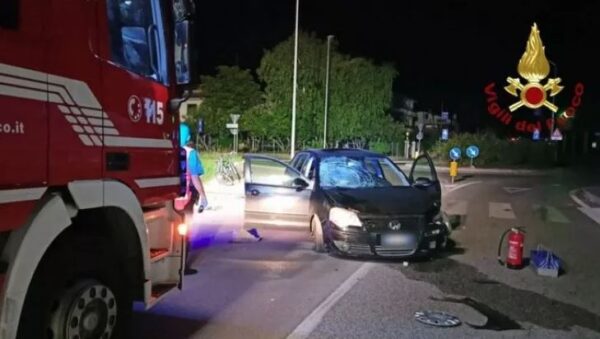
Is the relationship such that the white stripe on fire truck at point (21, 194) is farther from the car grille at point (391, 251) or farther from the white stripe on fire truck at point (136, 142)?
the car grille at point (391, 251)

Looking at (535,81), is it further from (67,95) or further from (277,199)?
(67,95)

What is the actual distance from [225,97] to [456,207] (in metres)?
37.0

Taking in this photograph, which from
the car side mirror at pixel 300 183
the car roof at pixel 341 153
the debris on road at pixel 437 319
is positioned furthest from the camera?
the car roof at pixel 341 153

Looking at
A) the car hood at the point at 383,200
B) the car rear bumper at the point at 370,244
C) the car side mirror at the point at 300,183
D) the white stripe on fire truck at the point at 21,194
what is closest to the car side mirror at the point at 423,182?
the car hood at the point at 383,200

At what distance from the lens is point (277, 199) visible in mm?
9805

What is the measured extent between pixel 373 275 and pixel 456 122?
106917mm

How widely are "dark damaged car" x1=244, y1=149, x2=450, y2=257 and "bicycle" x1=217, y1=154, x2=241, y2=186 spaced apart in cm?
1003

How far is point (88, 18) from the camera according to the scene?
3.69 m

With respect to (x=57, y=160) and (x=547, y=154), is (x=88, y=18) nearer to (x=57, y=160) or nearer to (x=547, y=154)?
(x=57, y=160)

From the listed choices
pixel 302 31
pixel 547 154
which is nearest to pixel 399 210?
pixel 302 31

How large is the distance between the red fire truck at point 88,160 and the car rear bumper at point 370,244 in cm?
364

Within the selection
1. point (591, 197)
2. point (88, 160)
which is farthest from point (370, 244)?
point (591, 197)

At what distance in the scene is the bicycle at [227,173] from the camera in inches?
825

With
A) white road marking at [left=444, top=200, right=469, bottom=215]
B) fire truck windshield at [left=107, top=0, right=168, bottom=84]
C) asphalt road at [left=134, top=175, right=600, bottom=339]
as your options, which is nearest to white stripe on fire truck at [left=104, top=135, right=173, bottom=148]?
fire truck windshield at [left=107, top=0, right=168, bottom=84]
